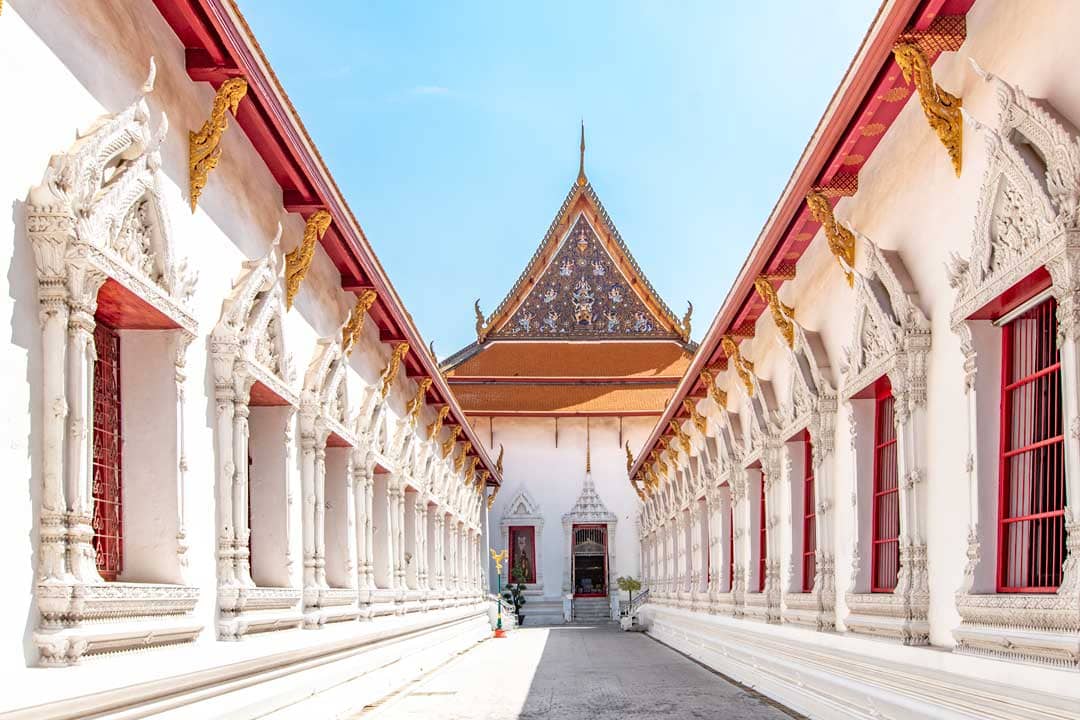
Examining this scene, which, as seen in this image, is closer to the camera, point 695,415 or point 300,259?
point 300,259

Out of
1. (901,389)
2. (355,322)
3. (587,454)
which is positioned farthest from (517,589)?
(901,389)

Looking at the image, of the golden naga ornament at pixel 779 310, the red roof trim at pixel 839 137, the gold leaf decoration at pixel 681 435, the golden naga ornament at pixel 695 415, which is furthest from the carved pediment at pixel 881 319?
the gold leaf decoration at pixel 681 435

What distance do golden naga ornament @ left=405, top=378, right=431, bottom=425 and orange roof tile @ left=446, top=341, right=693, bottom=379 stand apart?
53.7ft

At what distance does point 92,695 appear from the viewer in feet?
13.9

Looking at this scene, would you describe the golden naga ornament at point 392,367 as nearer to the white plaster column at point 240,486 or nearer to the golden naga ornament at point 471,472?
the white plaster column at point 240,486

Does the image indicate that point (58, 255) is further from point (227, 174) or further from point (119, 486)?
point (227, 174)

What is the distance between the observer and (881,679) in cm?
661

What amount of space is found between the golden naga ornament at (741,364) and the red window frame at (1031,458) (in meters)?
6.30


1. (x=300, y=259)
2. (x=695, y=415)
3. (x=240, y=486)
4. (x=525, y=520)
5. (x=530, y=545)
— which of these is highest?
(x=300, y=259)

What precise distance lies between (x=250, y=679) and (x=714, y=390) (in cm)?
868

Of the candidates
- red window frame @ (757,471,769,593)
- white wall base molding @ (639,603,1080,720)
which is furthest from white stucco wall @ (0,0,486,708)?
red window frame @ (757,471,769,593)

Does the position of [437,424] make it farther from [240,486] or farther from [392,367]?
[240,486]

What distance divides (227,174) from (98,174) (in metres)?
2.31

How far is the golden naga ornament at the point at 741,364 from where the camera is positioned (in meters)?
11.8
